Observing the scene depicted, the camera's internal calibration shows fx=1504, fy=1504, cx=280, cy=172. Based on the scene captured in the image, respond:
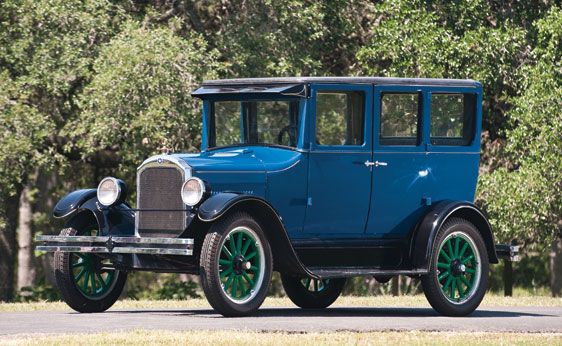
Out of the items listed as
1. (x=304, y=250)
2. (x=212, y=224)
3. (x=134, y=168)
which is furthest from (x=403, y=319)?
(x=134, y=168)

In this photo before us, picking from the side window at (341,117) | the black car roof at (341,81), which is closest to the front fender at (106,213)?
the black car roof at (341,81)

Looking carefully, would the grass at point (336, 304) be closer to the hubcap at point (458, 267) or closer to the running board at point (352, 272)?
the hubcap at point (458, 267)

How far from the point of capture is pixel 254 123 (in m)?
15.0

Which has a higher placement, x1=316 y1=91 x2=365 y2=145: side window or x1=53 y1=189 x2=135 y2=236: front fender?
x1=316 y1=91 x2=365 y2=145: side window

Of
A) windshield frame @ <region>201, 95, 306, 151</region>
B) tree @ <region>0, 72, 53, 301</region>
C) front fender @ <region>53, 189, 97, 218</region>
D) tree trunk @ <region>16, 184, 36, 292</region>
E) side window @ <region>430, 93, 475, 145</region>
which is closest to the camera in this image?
windshield frame @ <region>201, 95, 306, 151</region>

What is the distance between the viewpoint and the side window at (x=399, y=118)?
1482 cm

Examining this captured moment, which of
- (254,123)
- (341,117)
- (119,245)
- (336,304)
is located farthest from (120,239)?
(336,304)

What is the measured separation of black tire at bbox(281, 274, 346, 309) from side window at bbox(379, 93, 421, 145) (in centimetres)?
204

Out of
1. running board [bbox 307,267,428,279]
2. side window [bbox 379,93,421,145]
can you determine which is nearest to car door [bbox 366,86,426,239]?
side window [bbox 379,93,421,145]

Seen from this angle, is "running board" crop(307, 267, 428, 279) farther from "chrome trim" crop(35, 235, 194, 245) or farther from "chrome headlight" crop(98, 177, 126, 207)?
"chrome headlight" crop(98, 177, 126, 207)

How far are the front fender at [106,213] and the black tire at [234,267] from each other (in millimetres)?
1317

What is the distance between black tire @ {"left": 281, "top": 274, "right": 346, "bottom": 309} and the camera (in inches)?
642

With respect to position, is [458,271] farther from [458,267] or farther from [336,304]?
[336,304]

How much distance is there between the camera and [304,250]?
14.5m
